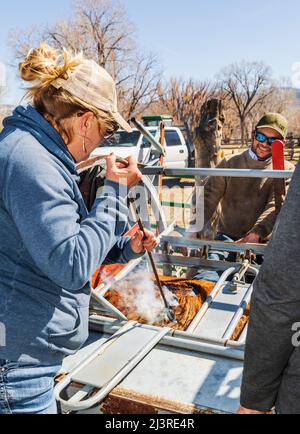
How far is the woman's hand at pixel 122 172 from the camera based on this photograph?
57.0 inches

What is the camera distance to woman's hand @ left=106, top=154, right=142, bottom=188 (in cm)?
145

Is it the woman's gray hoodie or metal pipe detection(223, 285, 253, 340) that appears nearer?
the woman's gray hoodie

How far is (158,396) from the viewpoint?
5.35ft

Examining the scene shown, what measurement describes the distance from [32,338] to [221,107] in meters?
9.18

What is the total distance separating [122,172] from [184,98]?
41492mm

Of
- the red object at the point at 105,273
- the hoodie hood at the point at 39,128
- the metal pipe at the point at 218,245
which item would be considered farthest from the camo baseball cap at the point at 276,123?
the hoodie hood at the point at 39,128

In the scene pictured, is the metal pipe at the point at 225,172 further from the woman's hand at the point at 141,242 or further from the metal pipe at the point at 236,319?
the woman's hand at the point at 141,242

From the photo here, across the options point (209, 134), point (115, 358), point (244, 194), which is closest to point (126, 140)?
point (209, 134)

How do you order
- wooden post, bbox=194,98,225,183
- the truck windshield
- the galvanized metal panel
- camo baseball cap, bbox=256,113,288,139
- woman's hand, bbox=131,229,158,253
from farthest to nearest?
the truck windshield, wooden post, bbox=194,98,225,183, camo baseball cap, bbox=256,113,288,139, the galvanized metal panel, woman's hand, bbox=131,229,158,253

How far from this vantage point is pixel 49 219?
46.6 inches

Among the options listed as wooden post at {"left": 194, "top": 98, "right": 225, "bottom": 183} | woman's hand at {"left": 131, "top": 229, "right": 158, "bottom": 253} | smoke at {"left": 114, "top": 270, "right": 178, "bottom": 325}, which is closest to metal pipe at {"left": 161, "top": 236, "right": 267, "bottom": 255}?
smoke at {"left": 114, "top": 270, "right": 178, "bottom": 325}

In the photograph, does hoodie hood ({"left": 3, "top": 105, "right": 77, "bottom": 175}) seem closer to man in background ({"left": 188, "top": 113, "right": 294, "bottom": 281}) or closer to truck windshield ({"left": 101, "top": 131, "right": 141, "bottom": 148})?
man in background ({"left": 188, "top": 113, "right": 294, "bottom": 281})

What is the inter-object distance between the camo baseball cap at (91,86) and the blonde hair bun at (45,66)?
0.02 meters

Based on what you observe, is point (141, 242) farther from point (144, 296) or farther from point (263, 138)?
point (263, 138)
